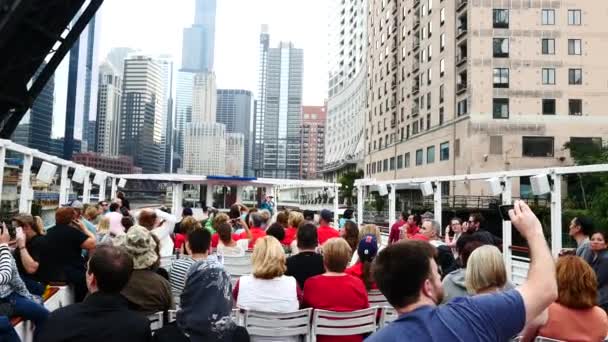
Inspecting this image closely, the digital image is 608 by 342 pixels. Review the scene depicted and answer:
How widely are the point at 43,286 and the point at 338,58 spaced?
11343 centimetres

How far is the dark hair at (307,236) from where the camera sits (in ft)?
17.2

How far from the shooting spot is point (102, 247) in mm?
2854

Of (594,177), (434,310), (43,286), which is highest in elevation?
(594,177)

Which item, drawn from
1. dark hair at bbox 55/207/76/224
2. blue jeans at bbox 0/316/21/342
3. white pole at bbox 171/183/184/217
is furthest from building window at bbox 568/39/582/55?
blue jeans at bbox 0/316/21/342

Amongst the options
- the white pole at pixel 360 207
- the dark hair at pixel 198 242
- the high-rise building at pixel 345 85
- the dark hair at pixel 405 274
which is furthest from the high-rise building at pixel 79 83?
the dark hair at pixel 405 274

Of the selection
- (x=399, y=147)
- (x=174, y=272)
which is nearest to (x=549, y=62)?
(x=399, y=147)

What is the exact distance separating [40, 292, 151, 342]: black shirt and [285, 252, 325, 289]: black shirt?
8.03 feet

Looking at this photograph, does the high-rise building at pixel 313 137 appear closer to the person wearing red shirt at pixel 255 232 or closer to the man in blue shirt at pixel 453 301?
the person wearing red shirt at pixel 255 232

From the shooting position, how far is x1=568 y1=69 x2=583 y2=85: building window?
38.5m

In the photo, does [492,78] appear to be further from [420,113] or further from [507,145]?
[420,113]

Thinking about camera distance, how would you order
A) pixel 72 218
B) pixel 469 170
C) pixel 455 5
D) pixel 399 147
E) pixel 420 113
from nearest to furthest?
pixel 72 218 → pixel 469 170 → pixel 455 5 → pixel 420 113 → pixel 399 147

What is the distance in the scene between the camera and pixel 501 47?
39.1 meters

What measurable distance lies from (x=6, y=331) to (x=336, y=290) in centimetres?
267

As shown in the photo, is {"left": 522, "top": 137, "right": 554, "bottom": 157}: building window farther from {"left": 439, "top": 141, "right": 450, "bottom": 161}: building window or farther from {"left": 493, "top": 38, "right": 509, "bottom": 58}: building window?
{"left": 493, "top": 38, "right": 509, "bottom": 58}: building window
